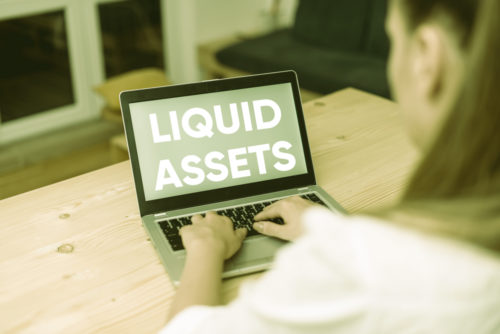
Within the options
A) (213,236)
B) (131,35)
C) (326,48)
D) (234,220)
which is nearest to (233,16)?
(131,35)

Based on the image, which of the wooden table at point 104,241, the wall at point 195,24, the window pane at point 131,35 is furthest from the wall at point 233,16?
the wooden table at point 104,241

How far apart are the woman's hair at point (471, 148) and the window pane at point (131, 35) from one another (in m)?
2.94

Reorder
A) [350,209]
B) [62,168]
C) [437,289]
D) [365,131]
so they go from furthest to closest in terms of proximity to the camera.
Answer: [62,168] < [365,131] < [350,209] < [437,289]

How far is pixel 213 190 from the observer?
108 centimetres

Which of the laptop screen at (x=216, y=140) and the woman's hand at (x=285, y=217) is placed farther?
the laptop screen at (x=216, y=140)

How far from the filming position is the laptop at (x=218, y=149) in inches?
41.5

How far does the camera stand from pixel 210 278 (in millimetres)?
828

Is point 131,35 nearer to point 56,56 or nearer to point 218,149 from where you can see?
point 56,56

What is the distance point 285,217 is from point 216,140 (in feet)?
0.74

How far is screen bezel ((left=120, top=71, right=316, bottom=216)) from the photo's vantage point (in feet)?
3.45

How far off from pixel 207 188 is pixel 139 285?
27 centimetres

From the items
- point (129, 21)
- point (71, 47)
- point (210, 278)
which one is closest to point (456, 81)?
point (210, 278)

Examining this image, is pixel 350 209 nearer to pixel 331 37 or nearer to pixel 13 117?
pixel 331 37

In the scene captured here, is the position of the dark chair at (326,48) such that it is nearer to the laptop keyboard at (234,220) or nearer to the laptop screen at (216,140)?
the laptop screen at (216,140)
